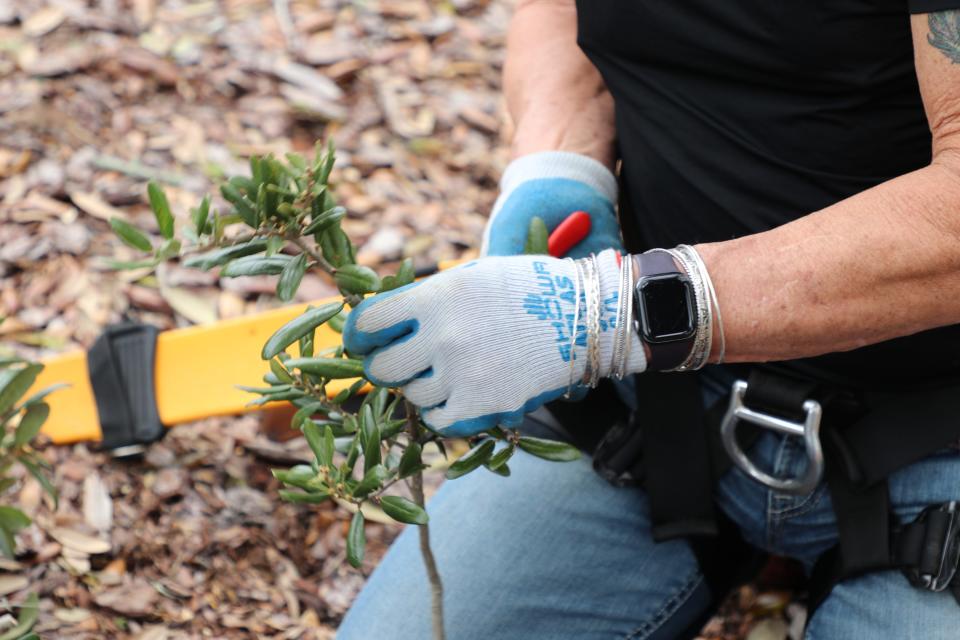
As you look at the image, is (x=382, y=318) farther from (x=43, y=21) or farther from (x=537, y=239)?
(x=43, y=21)

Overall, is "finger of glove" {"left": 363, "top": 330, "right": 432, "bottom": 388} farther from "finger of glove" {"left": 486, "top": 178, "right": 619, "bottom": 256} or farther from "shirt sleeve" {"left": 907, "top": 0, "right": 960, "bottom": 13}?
"shirt sleeve" {"left": 907, "top": 0, "right": 960, "bottom": 13}

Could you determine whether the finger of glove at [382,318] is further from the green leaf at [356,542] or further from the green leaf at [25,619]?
the green leaf at [25,619]

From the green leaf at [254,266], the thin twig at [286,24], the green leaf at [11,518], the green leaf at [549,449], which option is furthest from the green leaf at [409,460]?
the thin twig at [286,24]

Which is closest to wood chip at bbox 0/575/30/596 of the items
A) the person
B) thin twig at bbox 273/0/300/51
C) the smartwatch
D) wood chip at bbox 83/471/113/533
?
wood chip at bbox 83/471/113/533

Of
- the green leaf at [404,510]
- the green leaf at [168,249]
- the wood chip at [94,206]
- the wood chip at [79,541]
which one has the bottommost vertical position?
the wood chip at [79,541]

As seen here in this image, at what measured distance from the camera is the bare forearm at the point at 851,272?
1159mm

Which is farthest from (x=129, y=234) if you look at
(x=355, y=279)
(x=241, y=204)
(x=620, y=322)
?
(x=620, y=322)

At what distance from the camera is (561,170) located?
163 centimetres

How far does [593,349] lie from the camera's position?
1218 mm

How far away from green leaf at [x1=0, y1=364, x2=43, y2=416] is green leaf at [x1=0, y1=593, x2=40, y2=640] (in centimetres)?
33

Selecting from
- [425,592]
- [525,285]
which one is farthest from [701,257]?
[425,592]

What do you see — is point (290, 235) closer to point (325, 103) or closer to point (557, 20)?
point (557, 20)

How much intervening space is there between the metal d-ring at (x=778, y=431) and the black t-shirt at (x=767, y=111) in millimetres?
84

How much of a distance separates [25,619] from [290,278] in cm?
89
